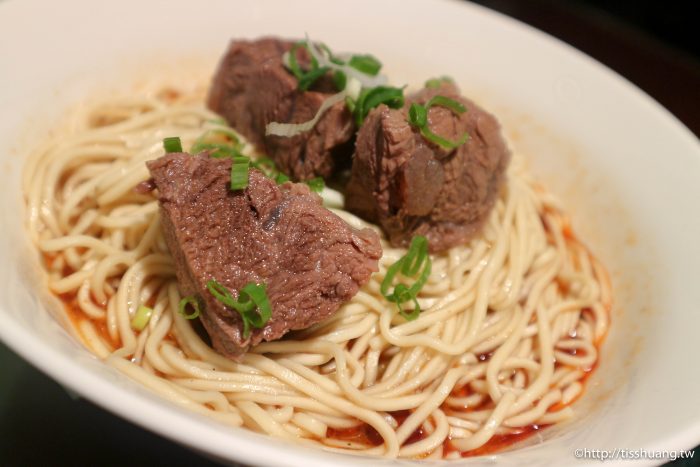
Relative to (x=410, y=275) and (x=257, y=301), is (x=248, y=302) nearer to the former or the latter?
(x=257, y=301)

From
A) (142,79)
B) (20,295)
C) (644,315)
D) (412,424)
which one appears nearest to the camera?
(20,295)

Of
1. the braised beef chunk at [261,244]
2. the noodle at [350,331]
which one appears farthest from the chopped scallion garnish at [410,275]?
the braised beef chunk at [261,244]

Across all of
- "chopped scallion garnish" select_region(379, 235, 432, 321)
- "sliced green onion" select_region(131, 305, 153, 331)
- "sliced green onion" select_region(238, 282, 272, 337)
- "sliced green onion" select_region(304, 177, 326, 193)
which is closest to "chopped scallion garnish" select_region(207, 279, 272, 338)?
"sliced green onion" select_region(238, 282, 272, 337)

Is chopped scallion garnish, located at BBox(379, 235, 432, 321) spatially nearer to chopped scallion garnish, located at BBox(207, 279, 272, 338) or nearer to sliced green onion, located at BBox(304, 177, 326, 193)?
sliced green onion, located at BBox(304, 177, 326, 193)

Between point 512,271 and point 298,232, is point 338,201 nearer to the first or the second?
point 298,232

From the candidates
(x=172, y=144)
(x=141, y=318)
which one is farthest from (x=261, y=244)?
(x=141, y=318)

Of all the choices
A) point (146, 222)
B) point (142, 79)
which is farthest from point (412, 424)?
point (142, 79)

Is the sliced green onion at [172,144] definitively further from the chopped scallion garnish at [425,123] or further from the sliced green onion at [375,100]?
the chopped scallion garnish at [425,123]
